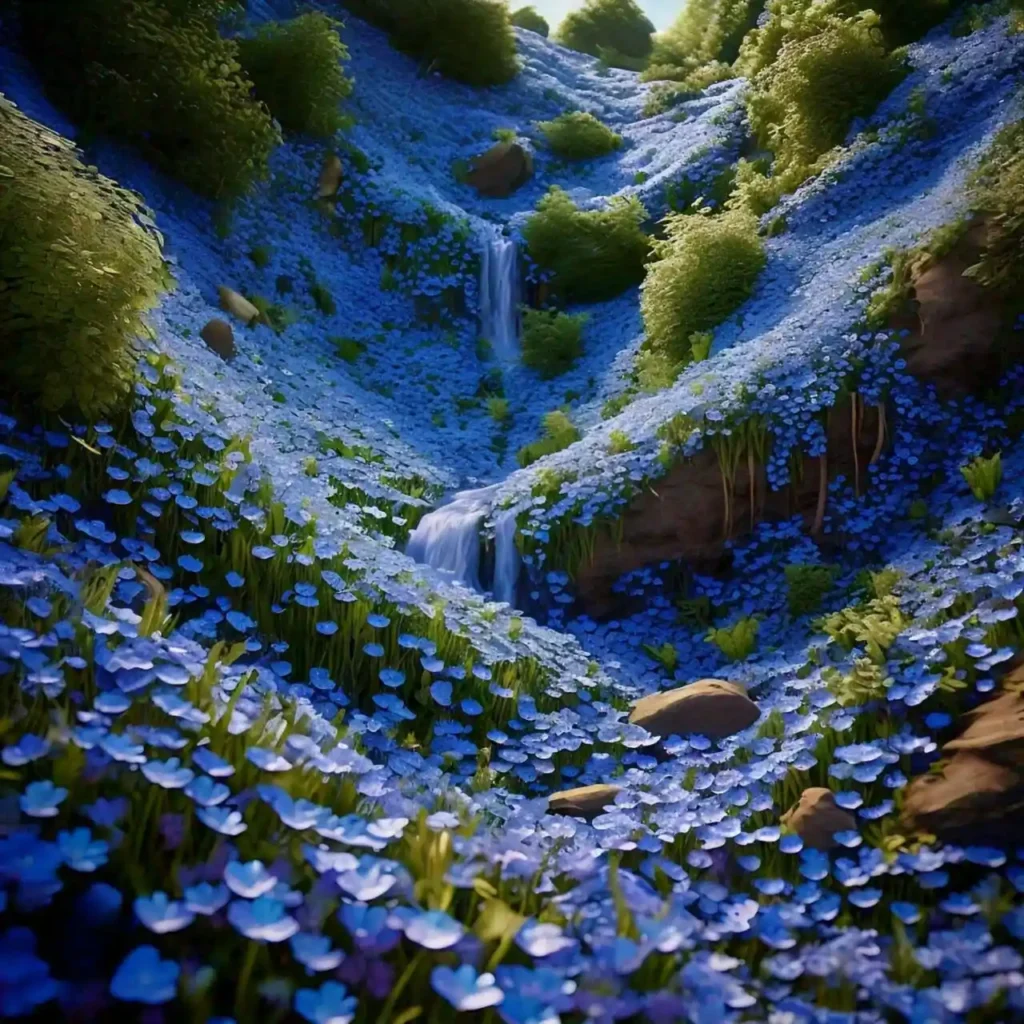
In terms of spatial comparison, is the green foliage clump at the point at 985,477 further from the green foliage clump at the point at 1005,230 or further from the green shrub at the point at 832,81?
the green shrub at the point at 832,81

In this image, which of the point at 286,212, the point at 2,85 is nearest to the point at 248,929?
the point at 2,85

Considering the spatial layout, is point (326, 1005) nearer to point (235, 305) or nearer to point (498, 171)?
→ point (235, 305)

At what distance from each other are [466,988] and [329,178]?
35.2 ft

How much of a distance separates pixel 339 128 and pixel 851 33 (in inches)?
276

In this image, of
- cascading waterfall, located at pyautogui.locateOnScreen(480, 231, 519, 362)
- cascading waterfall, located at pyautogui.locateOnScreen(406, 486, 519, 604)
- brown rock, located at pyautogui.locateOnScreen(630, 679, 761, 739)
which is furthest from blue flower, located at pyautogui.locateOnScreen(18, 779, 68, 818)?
cascading waterfall, located at pyautogui.locateOnScreen(480, 231, 519, 362)

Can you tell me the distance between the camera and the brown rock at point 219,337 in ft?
22.1

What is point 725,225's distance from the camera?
770 cm

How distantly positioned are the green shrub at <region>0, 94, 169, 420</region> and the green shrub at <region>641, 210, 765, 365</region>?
524 centimetres

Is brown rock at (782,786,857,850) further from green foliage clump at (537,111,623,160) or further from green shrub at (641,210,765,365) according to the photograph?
green foliage clump at (537,111,623,160)

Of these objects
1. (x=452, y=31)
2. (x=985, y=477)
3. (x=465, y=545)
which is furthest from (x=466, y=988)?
(x=452, y=31)

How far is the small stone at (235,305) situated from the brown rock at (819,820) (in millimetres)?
6982

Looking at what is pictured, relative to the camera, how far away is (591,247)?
33.9 ft

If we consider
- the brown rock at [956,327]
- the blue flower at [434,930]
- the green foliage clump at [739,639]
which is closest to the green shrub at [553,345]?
the brown rock at [956,327]

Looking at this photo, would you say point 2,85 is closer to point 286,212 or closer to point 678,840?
point 286,212
